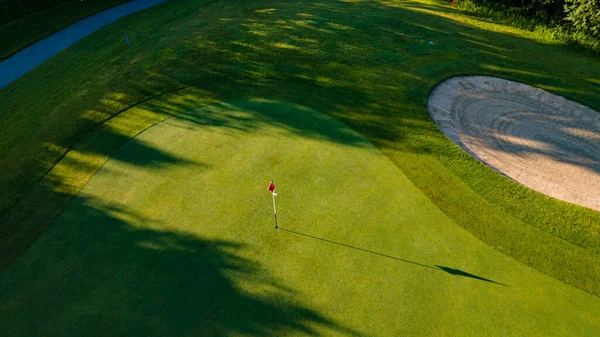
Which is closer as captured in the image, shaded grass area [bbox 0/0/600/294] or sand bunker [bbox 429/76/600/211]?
shaded grass area [bbox 0/0/600/294]

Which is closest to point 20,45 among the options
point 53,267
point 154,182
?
point 154,182

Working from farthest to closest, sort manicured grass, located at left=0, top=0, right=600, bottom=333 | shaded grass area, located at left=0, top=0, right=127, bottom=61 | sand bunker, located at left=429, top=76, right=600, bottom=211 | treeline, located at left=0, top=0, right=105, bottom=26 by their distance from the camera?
treeline, located at left=0, top=0, right=105, bottom=26
shaded grass area, located at left=0, top=0, right=127, bottom=61
sand bunker, located at left=429, top=76, right=600, bottom=211
manicured grass, located at left=0, top=0, right=600, bottom=333

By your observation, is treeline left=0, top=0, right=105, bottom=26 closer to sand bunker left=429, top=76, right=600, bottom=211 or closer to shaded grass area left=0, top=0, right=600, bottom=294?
shaded grass area left=0, top=0, right=600, bottom=294

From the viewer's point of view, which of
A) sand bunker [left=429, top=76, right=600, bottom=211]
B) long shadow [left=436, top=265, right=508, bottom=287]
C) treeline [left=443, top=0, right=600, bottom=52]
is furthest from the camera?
treeline [left=443, top=0, right=600, bottom=52]

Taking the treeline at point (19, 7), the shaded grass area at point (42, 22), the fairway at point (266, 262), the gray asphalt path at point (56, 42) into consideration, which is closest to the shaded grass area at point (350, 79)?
Result: the gray asphalt path at point (56, 42)

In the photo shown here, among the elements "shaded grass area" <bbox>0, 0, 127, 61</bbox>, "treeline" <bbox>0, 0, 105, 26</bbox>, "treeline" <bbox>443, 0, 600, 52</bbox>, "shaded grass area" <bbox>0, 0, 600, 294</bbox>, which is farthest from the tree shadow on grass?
"treeline" <bbox>443, 0, 600, 52</bbox>

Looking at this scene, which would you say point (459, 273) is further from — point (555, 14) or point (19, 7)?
point (19, 7)

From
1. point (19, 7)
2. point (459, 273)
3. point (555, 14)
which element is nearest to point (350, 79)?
point (459, 273)

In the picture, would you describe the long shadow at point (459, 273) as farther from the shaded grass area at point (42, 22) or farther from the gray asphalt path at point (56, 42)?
the shaded grass area at point (42, 22)
